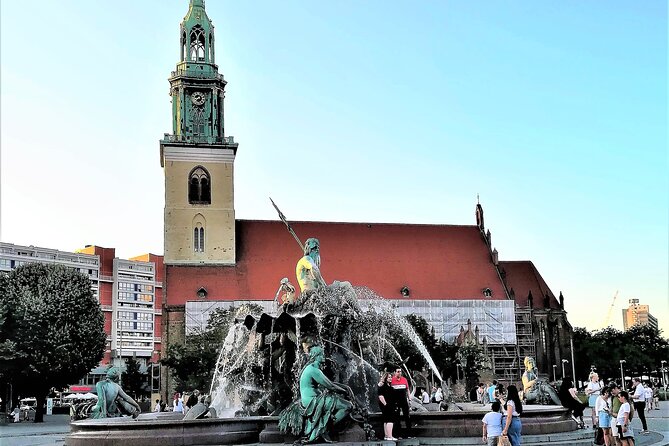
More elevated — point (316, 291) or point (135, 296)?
point (135, 296)

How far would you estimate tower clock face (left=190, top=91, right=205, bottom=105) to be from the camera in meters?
62.4

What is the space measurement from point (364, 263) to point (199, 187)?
14.0 metres

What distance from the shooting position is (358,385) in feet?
55.3

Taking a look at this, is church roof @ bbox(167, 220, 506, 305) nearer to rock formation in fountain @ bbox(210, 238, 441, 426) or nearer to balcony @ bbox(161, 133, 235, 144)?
balcony @ bbox(161, 133, 235, 144)

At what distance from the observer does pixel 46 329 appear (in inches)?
1726

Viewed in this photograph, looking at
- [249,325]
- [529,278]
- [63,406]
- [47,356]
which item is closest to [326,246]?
[529,278]

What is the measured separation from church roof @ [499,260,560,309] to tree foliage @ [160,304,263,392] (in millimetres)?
25563

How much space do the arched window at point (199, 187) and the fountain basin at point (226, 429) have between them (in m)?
48.8

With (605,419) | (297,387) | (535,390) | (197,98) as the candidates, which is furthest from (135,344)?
(605,419)

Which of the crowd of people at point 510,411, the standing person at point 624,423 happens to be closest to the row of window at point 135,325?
the crowd of people at point 510,411

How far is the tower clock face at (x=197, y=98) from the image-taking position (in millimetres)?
62375

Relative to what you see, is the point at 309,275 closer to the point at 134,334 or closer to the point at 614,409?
the point at 614,409

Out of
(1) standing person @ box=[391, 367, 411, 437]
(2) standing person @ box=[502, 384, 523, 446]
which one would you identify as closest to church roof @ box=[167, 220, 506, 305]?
(1) standing person @ box=[391, 367, 411, 437]

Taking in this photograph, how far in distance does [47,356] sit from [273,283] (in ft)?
75.6
